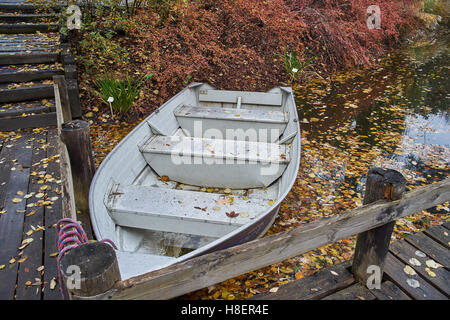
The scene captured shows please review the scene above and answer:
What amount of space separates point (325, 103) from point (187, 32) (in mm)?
3728

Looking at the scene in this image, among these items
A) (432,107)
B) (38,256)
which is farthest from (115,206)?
(432,107)

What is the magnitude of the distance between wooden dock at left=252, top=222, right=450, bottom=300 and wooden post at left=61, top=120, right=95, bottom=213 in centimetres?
167

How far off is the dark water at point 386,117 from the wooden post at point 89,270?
3.83 meters

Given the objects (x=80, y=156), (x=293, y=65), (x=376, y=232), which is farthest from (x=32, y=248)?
(x=293, y=65)

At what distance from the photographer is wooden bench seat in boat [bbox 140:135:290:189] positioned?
3488mm

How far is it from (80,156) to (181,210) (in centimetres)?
96

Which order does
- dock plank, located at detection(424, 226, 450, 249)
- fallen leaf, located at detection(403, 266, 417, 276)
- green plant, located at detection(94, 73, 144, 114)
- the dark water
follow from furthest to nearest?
green plant, located at detection(94, 73, 144, 114) < the dark water < dock plank, located at detection(424, 226, 450, 249) < fallen leaf, located at detection(403, 266, 417, 276)

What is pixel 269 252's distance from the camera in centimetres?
177

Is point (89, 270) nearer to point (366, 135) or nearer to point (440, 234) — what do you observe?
point (440, 234)

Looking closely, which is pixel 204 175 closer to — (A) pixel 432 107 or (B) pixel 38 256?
(B) pixel 38 256

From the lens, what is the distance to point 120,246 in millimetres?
2768

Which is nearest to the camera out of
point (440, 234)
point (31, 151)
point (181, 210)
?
point (181, 210)

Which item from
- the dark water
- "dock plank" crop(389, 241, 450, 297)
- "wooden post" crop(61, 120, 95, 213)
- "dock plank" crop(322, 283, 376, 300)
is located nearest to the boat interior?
"wooden post" crop(61, 120, 95, 213)

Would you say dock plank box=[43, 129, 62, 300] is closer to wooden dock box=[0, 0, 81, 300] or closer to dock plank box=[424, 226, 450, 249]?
wooden dock box=[0, 0, 81, 300]
